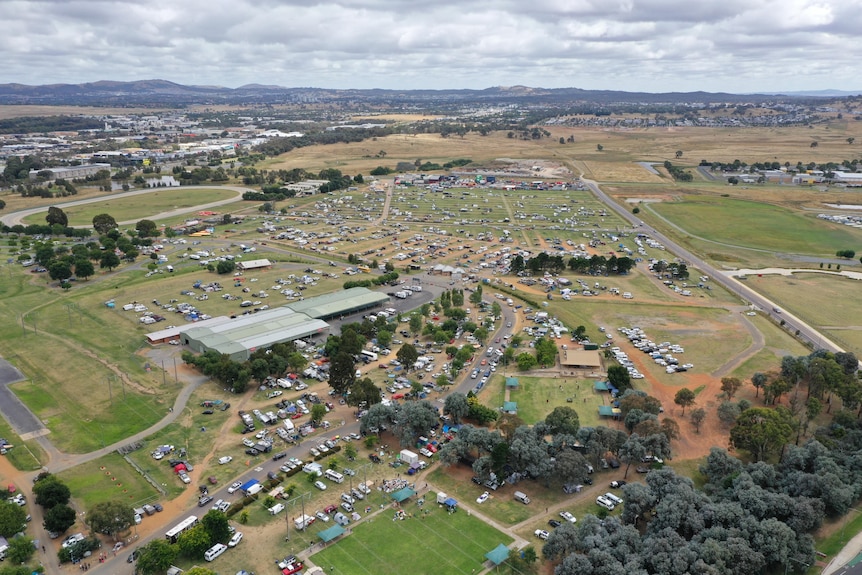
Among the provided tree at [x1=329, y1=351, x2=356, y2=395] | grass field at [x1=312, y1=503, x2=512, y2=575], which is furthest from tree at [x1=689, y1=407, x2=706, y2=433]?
tree at [x1=329, y1=351, x2=356, y2=395]

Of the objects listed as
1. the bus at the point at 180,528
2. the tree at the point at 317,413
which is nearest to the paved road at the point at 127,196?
the tree at the point at 317,413

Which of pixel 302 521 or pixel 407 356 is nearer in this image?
pixel 302 521

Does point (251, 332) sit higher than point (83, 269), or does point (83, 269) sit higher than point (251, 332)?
point (83, 269)

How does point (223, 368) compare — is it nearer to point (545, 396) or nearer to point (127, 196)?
point (545, 396)

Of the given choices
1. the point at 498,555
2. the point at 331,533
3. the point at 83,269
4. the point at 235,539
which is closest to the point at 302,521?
the point at 331,533

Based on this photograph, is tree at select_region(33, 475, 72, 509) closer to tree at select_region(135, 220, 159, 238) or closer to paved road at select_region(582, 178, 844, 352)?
paved road at select_region(582, 178, 844, 352)

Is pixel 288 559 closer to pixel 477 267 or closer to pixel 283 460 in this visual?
pixel 283 460
